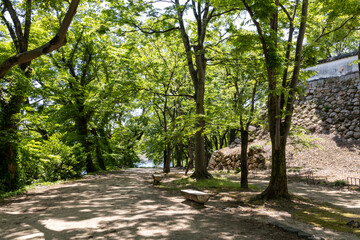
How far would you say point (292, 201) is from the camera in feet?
24.7

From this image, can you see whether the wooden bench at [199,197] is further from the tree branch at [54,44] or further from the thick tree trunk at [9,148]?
the thick tree trunk at [9,148]

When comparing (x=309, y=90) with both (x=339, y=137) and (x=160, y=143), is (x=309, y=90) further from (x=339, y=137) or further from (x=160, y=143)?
(x=160, y=143)

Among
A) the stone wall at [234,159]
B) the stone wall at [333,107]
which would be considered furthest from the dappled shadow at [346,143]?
the stone wall at [234,159]

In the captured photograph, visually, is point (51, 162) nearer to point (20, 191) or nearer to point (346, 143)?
point (20, 191)

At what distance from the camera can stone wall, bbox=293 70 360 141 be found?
695 inches

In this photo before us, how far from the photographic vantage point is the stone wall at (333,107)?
1766 centimetres

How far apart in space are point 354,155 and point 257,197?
37.7ft

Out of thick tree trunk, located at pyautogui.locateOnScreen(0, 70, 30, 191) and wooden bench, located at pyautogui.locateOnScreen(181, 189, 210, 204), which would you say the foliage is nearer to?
thick tree trunk, located at pyautogui.locateOnScreen(0, 70, 30, 191)

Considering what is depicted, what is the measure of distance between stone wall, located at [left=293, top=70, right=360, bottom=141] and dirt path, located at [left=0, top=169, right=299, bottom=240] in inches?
604

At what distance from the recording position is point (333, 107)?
19219 millimetres

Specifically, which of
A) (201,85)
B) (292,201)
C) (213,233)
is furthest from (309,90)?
(213,233)

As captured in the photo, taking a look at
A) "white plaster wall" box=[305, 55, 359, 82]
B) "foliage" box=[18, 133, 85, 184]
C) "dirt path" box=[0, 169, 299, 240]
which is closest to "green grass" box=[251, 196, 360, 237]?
"dirt path" box=[0, 169, 299, 240]

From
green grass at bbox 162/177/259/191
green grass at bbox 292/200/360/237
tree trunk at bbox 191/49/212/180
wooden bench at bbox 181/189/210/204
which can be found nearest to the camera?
green grass at bbox 292/200/360/237

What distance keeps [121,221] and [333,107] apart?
63.8ft
